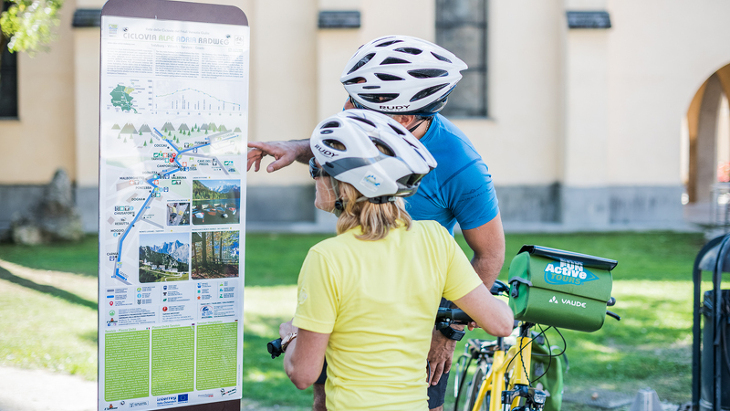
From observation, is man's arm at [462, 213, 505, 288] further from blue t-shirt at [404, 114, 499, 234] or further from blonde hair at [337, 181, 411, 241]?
blonde hair at [337, 181, 411, 241]

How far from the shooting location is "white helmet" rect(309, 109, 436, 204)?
1.95 metres

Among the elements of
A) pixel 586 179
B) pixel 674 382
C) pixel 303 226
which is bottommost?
pixel 674 382

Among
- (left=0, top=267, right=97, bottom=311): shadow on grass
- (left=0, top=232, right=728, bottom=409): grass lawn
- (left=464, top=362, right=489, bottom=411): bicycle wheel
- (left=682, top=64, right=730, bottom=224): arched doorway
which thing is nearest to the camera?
(left=464, top=362, right=489, bottom=411): bicycle wheel

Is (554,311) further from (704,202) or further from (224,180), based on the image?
(704,202)

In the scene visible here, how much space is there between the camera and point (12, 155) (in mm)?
13008

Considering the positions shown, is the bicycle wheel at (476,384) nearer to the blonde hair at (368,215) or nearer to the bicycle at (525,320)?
the bicycle at (525,320)

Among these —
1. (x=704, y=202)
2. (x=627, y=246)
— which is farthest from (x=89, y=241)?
(x=704, y=202)

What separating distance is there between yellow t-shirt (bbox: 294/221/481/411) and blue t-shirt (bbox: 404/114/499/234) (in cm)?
53

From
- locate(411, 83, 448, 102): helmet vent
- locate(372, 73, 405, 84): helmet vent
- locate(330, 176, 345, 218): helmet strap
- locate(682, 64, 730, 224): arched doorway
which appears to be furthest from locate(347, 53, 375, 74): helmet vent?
locate(682, 64, 730, 224): arched doorway

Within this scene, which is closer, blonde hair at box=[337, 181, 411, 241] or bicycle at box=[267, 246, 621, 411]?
blonde hair at box=[337, 181, 411, 241]

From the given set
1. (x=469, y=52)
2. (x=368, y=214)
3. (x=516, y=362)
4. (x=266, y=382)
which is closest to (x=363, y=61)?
(x=368, y=214)

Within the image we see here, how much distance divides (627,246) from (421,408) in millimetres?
10030

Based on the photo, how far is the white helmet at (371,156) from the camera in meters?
1.95

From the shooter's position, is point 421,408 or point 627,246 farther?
point 627,246
